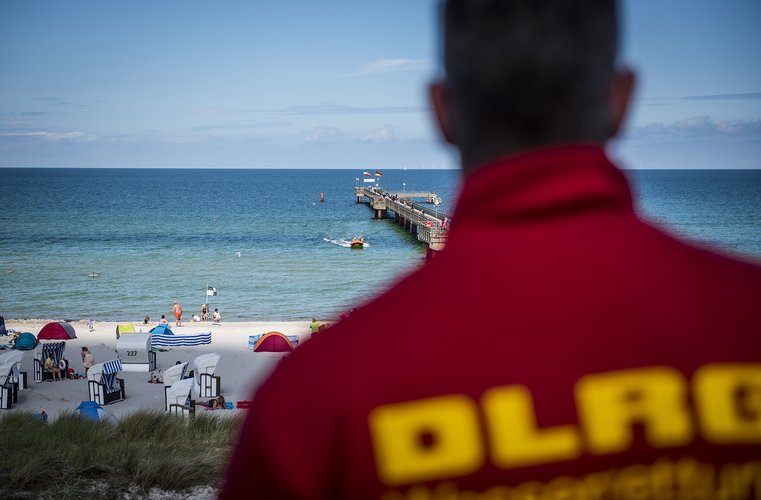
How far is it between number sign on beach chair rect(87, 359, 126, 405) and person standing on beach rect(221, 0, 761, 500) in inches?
688

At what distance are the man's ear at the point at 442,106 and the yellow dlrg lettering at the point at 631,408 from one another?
464 millimetres

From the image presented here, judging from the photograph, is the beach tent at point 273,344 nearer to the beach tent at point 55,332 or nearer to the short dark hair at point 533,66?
the beach tent at point 55,332

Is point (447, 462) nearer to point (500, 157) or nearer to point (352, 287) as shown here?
point (500, 157)

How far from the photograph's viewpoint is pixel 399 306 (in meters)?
1.10

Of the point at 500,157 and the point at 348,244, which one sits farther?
the point at 348,244

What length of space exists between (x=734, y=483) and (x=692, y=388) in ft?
0.54

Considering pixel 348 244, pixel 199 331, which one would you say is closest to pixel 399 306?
pixel 199 331

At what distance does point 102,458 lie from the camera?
6801mm

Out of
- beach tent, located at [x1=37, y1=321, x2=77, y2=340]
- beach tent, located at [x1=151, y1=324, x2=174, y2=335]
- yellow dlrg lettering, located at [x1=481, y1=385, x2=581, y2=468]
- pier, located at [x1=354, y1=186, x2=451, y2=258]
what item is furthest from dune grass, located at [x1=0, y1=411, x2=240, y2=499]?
pier, located at [x1=354, y1=186, x2=451, y2=258]

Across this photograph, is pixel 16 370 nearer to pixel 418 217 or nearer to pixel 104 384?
pixel 104 384

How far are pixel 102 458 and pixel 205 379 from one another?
35.3 ft

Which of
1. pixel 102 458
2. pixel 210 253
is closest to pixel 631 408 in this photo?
pixel 102 458

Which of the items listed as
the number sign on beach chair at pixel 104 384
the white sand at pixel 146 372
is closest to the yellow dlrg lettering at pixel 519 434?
the white sand at pixel 146 372

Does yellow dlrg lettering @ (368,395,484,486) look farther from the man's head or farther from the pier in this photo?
the pier
